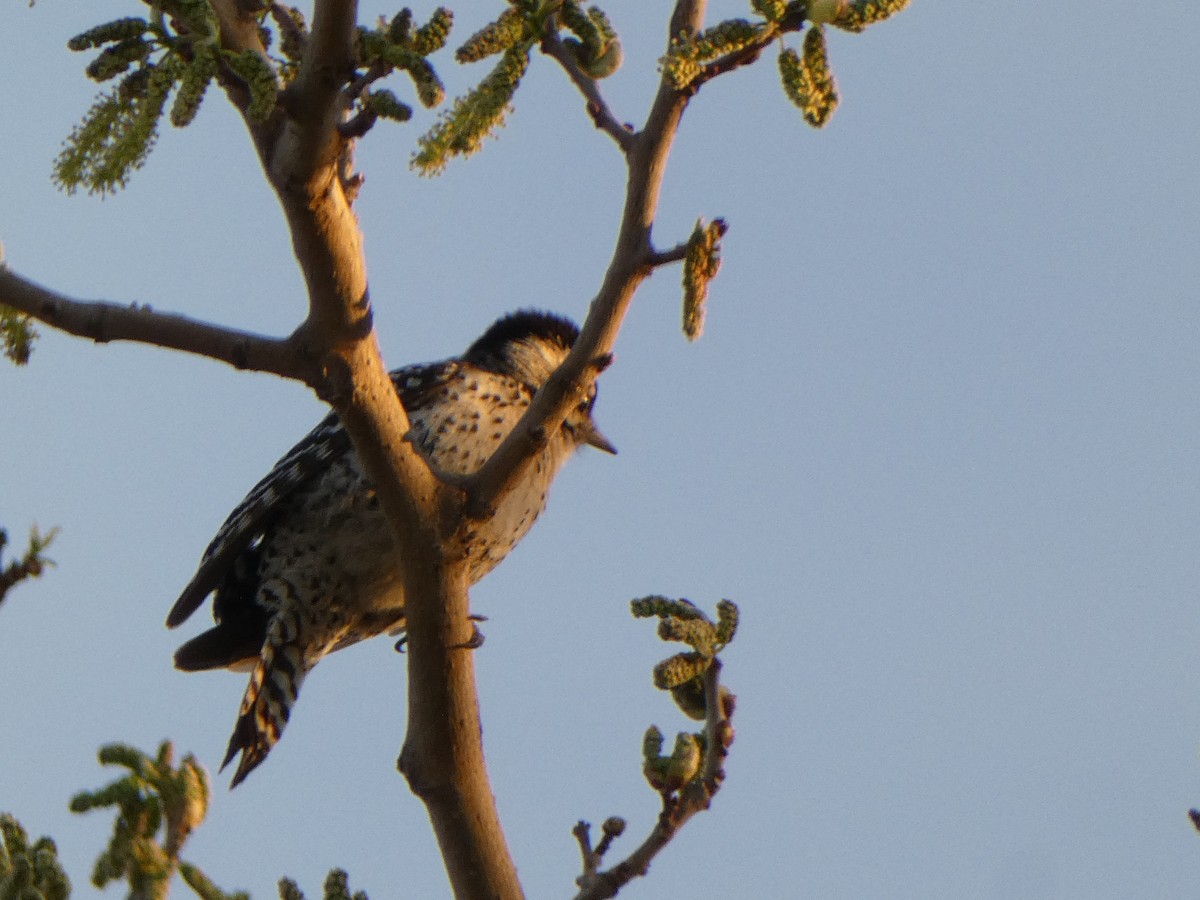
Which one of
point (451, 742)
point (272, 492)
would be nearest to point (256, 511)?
point (272, 492)

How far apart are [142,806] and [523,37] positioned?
150 centimetres

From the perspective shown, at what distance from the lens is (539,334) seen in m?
7.54

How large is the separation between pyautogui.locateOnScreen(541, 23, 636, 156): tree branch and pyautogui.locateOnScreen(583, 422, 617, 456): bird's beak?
3995 mm

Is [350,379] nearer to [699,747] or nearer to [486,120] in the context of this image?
[486,120]

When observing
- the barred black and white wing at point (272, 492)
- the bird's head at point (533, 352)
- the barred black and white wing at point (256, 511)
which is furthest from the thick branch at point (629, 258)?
the bird's head at point (533, 352)

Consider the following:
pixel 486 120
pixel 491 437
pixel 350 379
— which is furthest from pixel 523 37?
pixel 491 437

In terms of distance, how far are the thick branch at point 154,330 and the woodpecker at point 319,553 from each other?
8.11ft

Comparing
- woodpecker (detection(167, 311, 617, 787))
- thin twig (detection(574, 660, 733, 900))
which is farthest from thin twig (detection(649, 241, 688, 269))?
woodpecker (detection(167, 311, 617, 787))

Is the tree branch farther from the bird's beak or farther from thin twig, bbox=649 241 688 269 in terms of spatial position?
the bird's beak

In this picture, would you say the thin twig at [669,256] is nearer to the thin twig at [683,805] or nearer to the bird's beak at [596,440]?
the thin twig at [683,805]

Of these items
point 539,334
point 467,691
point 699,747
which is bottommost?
point 699,747

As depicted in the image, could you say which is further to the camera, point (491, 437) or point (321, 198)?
point (491, 437)

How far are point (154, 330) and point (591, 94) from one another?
1.03m

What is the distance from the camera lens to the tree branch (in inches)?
124
